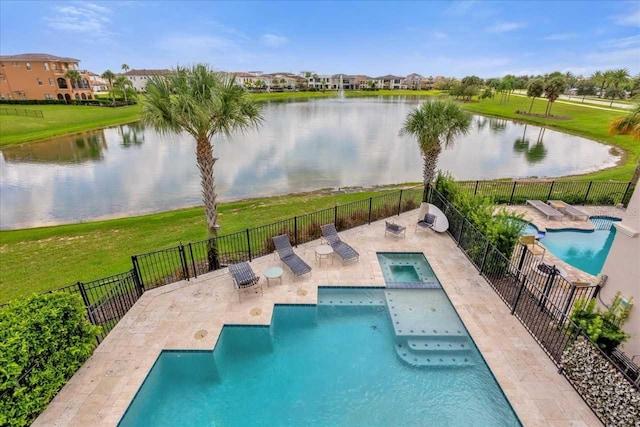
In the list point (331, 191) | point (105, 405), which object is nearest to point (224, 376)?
point (105, 405)

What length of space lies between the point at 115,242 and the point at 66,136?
3302cm

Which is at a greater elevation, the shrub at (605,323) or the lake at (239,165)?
the shrub at (605,323)

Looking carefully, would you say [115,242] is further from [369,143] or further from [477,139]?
[477,139]

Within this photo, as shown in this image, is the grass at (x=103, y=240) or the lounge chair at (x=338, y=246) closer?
the lounge chair at (x=338, y=246)

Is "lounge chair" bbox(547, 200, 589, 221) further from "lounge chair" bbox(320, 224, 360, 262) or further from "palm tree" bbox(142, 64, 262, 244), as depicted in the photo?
"palm tree" bbox(142, 64, 262, 244)

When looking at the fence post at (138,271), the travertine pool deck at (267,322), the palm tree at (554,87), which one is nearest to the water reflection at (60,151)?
the fence post at (138,271)

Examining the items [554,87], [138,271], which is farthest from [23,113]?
[554,87]

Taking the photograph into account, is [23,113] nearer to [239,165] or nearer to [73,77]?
[73,77]

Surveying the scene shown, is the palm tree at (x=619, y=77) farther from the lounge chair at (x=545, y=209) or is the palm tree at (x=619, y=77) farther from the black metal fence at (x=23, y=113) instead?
the black metal fence at (x=23, y=113)

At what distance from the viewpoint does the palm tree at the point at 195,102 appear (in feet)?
25.8

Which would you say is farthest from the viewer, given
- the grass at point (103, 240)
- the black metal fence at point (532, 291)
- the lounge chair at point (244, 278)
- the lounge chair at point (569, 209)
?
the lounge chair at point (569, 209)

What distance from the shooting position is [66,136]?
3603 cm

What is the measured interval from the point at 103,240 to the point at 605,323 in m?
16.3

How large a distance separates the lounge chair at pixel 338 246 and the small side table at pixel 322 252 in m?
0.20
